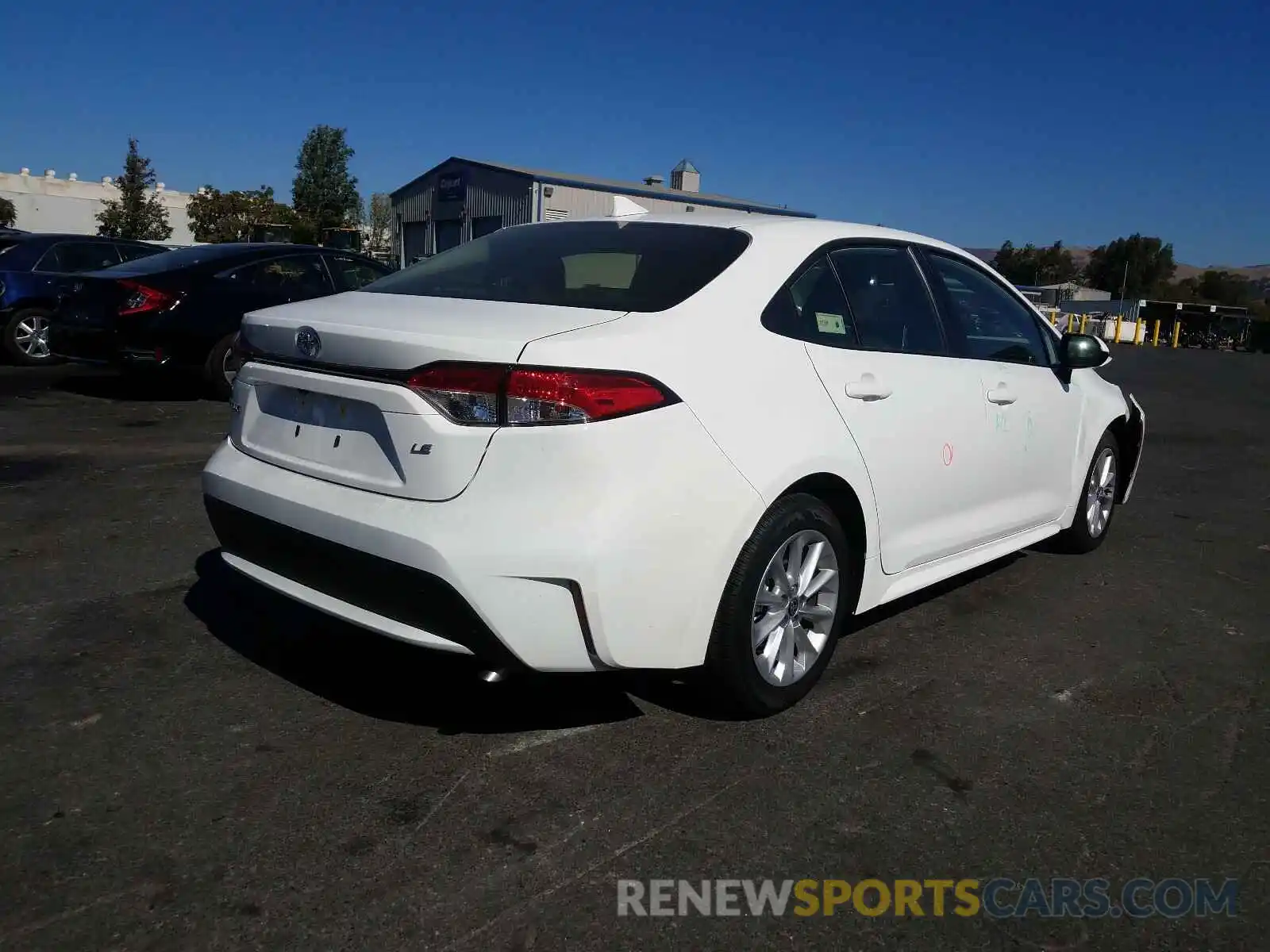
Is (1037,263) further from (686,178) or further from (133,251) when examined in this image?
(133,251)

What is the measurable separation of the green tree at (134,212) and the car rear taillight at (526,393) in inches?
2268

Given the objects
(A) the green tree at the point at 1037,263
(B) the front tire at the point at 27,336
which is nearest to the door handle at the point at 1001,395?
(B) the front tire at the point at 27,336

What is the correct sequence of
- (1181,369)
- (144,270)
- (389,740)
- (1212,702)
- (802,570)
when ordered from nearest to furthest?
(389,740) → (802,570) → (1212,702) → (144,270) → (1181,369)

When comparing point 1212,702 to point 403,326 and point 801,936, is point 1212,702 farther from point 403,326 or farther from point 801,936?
point 403,326

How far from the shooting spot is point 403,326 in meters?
2.90

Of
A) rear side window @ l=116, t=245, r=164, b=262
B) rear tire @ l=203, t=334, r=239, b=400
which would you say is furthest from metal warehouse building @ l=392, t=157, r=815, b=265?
rear tire @ l=203, t=334, r=239, b=400

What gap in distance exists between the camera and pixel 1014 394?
4.47 meters

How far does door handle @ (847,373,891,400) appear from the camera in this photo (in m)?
3.46

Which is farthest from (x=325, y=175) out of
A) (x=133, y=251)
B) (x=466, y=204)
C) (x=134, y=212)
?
(x=133, y=251)

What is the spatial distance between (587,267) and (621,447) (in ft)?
3.35

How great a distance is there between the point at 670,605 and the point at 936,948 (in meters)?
1.05

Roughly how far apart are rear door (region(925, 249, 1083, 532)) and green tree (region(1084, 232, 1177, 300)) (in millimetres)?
118438

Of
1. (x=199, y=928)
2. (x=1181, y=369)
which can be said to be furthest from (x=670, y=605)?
(x=1181, y=369)

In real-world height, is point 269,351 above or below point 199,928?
above
